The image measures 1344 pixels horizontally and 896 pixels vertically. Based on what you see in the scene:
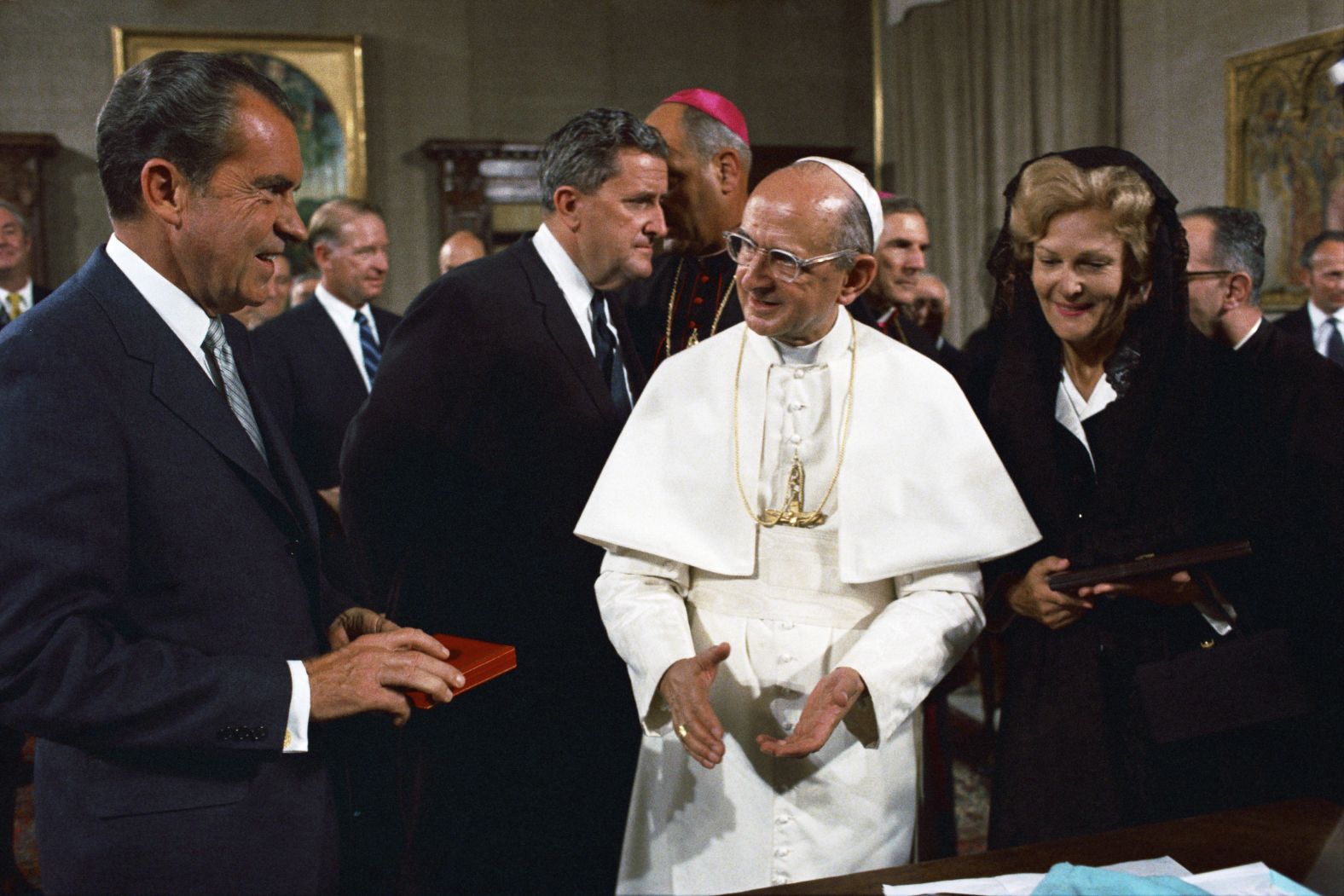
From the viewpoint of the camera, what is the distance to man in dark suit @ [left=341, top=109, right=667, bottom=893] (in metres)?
2.72

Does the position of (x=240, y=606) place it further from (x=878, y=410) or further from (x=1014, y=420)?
(x=1014, y=420)

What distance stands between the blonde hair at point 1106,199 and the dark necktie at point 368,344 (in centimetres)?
337

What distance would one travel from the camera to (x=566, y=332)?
2768mm

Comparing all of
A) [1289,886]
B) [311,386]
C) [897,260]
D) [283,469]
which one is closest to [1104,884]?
[1289,886]

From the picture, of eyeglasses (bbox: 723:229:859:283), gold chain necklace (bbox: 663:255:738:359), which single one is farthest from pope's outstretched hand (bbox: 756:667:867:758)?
gold chain necklace (bbox: 663:255:738:359)

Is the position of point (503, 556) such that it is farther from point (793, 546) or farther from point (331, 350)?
point (331, 350)

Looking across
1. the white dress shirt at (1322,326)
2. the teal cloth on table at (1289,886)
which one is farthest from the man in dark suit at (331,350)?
the white dress shirt at (1322,326)

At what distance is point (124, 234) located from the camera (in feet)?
5.51

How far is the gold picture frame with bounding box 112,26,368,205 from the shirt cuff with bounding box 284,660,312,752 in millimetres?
7835

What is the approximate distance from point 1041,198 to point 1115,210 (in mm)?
137

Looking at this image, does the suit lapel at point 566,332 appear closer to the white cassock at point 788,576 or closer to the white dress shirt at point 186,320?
the white cassock at point 788,576

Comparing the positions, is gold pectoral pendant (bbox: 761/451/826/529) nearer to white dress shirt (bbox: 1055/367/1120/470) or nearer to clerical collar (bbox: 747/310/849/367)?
clerical collar (bbox: 747/310/849/367)

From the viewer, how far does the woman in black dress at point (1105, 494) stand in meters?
2.13

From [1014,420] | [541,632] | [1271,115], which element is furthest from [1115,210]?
[1271,115]
